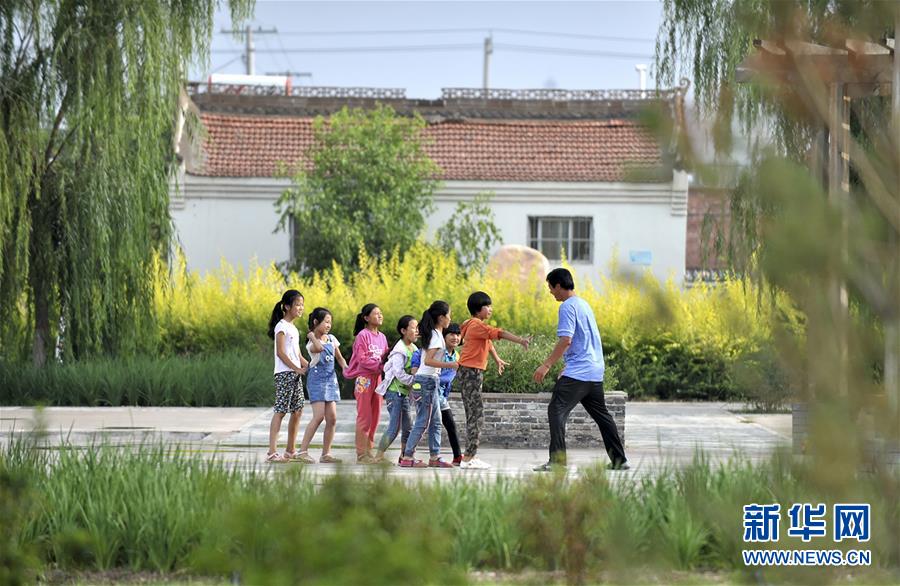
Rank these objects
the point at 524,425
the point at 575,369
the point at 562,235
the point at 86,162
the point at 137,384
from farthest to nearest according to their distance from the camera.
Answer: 1. the point at 562,235
2. the point at 137,384
3. the point at 86,162
4. the point at 524,425
5. the point at 575,369

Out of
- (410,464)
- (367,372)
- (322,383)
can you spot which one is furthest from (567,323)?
(322,383)

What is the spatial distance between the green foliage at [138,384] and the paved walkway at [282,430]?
462 mm

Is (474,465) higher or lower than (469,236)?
lower

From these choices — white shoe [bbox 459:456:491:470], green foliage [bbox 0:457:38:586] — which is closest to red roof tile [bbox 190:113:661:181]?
white shoe [bbox 459:456:491:470]

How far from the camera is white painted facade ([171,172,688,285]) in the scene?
3300cm

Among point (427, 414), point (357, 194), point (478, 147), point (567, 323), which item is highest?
point (478, 147)

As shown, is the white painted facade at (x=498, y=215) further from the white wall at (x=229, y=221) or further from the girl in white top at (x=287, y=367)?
the girl in white top at (x=287, y=367)

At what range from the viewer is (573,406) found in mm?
11445

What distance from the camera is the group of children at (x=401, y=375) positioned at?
12.5m

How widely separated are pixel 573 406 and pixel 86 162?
10526 mm

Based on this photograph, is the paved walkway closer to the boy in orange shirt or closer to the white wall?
the boy in orange shirt

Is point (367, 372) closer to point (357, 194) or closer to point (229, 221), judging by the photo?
point (357, 194)

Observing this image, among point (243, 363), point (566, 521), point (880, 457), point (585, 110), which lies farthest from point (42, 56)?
point (585, 110)

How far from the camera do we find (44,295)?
19.9 metres
